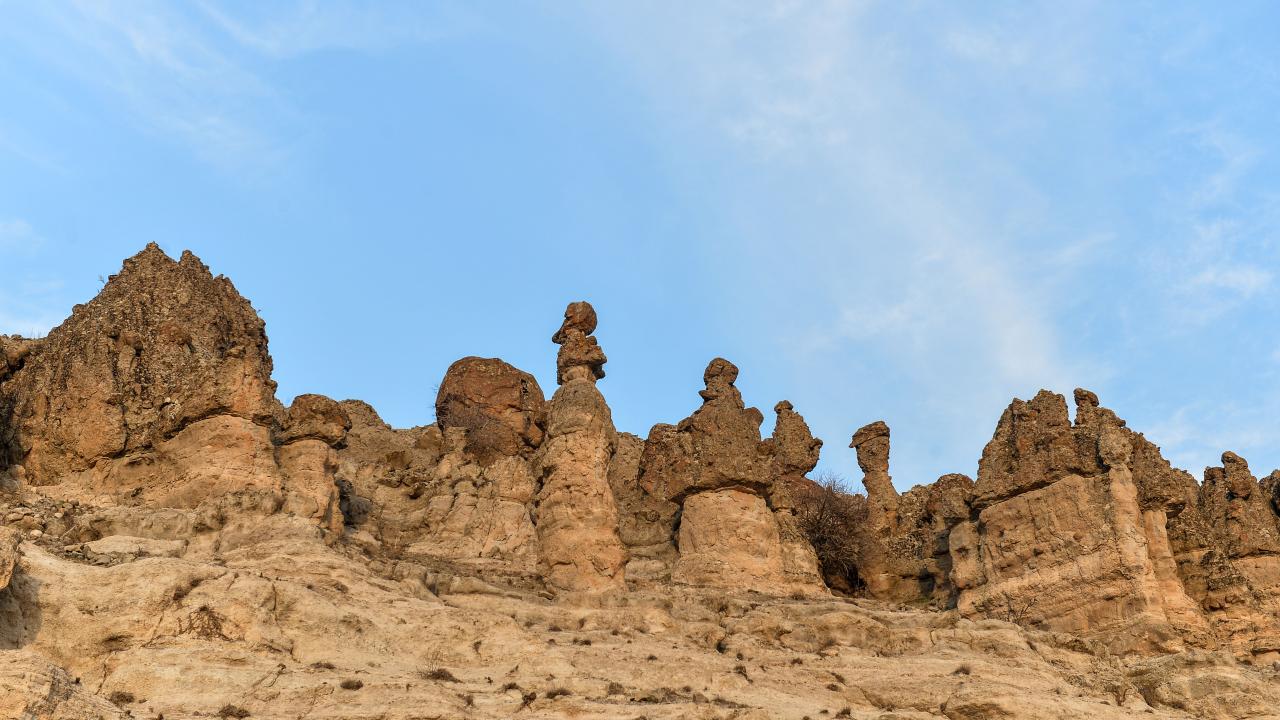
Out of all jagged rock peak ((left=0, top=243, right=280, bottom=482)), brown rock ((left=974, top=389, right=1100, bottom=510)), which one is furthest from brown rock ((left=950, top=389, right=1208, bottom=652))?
jagged rock peak ((left=0, top=243, right=280, bottom=482))

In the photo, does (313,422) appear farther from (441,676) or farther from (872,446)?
(872,446)

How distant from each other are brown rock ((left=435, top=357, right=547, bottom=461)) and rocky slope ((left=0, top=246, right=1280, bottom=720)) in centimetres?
28

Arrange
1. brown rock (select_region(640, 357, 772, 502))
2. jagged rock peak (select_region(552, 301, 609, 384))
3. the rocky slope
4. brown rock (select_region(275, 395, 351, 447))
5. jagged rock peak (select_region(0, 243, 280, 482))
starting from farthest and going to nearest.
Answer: jagged rock peak (select_region(552, 301, 609, 384))
brown rock (select_region(640, 357, 772, 502))
brown rock (select_region(275, 395, 351, 447))
jagged rock peak (select_region(0, 243, 280, 482))
the rocky slope

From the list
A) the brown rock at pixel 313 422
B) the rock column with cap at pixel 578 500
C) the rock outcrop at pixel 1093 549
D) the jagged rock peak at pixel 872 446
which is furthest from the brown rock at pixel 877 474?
the brown rock at pixel 313 422

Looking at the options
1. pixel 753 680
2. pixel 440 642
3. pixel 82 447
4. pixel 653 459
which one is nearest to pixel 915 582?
pixel 653 459

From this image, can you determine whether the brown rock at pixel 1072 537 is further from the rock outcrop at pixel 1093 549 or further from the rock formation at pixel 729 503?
the rock formation at pixel 729 503

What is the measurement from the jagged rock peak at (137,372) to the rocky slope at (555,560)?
8 cm

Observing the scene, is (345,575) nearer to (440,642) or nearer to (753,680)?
(440,642)

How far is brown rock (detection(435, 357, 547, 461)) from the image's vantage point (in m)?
43.2

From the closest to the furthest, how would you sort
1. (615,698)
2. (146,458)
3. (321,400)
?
(615,698) < (146,458) < (321,400)

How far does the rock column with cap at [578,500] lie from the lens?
29781mm

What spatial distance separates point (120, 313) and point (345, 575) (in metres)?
11.9

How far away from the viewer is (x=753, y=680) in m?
23.6

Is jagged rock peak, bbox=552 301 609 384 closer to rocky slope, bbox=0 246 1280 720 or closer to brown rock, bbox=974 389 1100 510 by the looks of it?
rocky slope, bbox=0 246 1280 720
